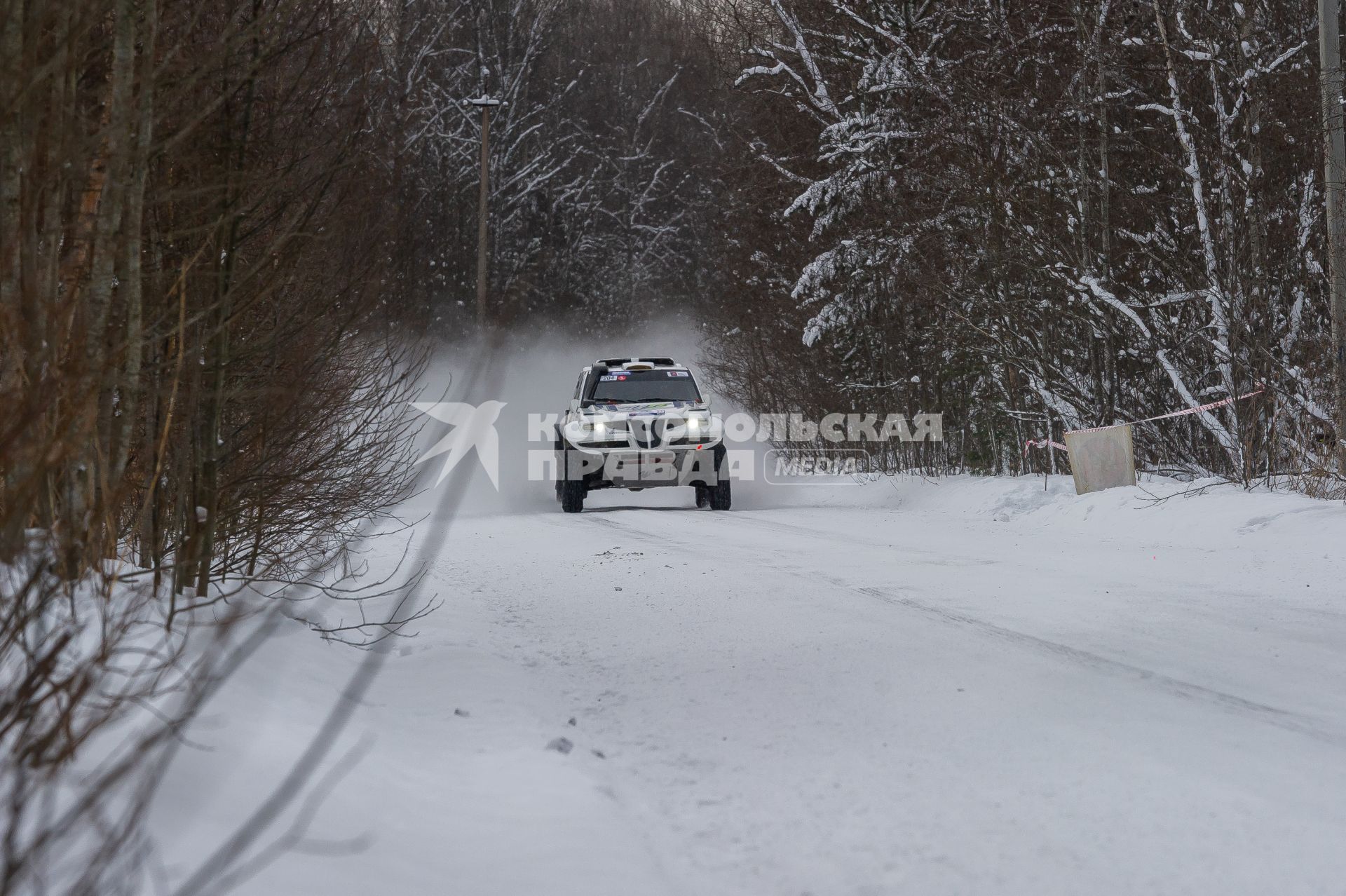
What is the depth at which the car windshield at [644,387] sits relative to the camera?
693 inches

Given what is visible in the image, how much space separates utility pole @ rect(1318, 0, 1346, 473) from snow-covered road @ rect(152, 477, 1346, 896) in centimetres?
306

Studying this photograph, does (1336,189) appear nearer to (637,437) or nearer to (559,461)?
(637,437)

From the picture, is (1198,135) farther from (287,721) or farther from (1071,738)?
(287,721)

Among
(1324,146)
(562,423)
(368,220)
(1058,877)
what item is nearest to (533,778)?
(1058,877)

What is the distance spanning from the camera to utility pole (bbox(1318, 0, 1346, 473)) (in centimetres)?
1223

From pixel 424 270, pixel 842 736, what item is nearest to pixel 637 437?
pixel 424 270

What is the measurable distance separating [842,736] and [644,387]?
1319 cm

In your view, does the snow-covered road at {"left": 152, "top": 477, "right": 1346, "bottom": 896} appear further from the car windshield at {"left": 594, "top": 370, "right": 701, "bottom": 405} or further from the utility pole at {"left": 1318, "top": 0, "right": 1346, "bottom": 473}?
the car windshield at {"left": 594, "top": 370, "right": 701, "bottom": 405}

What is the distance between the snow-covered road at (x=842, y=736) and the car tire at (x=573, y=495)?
740 centimetres

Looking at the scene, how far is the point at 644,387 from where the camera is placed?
17781mm
